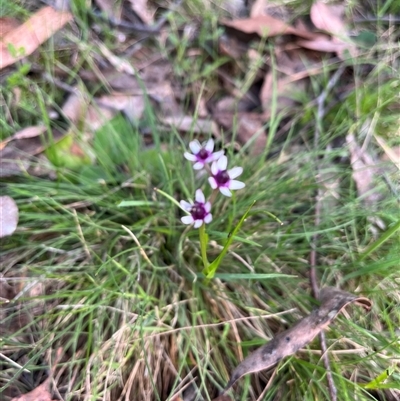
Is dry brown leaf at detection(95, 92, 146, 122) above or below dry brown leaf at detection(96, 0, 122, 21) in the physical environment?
below

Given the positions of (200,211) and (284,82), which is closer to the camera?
(200,211)

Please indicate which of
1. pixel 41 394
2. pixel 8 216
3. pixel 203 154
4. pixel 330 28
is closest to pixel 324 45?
pixel 330 28

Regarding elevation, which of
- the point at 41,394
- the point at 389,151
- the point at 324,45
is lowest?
the point at 389,151

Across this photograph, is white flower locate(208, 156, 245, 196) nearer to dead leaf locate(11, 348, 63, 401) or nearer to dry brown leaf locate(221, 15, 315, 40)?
dead leaf locate(11, 348, 63, 401)

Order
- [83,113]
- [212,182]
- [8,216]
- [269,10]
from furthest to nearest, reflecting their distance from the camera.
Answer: [269,10], [83,113], [8,216], [212,182]

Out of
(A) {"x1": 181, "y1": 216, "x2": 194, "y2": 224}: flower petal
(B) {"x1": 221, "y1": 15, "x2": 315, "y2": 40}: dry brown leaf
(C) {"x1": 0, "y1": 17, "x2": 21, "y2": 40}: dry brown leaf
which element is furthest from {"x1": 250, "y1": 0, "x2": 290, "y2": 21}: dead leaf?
(A) {"x1": 181, "y1": 216, "x2": 194, "y2": 224}: flower petal

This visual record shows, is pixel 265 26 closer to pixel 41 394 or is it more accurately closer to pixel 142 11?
pixel 142 11

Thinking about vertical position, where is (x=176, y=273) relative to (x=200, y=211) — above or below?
below

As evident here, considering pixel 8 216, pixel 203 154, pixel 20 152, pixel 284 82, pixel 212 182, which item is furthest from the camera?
pixel 284 82
